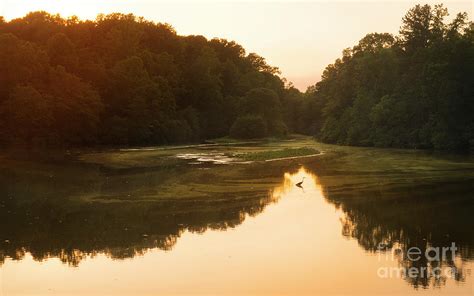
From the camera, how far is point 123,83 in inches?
3597

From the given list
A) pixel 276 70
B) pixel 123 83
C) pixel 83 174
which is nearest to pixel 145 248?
pixel 83 174

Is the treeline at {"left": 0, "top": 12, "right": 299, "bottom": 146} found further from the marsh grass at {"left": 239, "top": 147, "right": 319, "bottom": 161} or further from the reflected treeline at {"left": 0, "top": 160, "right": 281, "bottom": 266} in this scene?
the reflected treeline at {"left": 0, "top": 160, "right": 281, "bottom": 266}

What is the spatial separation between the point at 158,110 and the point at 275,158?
4597 centimetres

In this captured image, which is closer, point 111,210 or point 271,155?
point 111,210

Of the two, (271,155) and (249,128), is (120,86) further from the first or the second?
(271,155)

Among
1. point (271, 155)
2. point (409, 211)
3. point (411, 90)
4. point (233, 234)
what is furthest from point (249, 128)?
point (233, 234)

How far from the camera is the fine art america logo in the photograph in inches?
583

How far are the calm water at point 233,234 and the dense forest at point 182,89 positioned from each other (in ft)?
113

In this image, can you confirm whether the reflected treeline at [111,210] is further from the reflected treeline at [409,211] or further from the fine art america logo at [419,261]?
the fine art america logo at [419,261]

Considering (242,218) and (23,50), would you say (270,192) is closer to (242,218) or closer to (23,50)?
(242,218)

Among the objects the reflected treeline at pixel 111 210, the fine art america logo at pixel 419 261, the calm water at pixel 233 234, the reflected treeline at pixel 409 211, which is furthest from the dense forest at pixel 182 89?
the fine art america logo at pixel 419 261

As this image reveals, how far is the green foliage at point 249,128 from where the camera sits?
105250 millimetres

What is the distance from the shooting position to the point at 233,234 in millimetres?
19703

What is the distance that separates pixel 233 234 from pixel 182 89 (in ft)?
294
